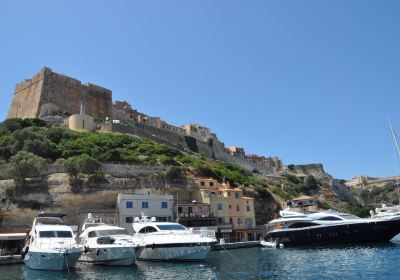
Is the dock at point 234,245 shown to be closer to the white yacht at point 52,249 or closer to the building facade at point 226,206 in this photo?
the building facade at point 226,206

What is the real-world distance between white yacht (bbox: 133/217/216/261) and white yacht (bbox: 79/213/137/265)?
1.92m

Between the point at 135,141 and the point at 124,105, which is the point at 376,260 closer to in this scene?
the point at 135,141

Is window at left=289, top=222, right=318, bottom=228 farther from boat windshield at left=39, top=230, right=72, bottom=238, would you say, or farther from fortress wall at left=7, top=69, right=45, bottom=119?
fortress wall at left=7, top=69, right=45, bottom=119

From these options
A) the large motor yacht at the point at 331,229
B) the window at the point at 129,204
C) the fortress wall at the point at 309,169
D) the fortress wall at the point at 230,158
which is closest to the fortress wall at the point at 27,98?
the window at the point at 129,204

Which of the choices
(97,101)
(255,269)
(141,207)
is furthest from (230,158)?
(255,269)

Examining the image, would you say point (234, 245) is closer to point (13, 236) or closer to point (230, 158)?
point (13, 236)

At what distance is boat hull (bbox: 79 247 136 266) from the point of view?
97.5ft

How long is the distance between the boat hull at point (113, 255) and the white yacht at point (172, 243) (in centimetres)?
297

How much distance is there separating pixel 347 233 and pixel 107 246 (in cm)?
2521

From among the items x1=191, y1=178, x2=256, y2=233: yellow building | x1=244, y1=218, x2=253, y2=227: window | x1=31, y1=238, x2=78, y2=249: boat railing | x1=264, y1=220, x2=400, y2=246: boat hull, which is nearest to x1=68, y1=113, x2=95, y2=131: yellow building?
x1=191, y1=178, x2=256, y2=233: yellow building

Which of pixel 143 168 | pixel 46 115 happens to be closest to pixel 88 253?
pixel 143 168

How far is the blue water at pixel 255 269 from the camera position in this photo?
24595 millimetres

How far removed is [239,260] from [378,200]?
12021 centimetres

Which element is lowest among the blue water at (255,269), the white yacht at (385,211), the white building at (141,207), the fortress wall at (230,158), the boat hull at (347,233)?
the blue water at (255,269)
